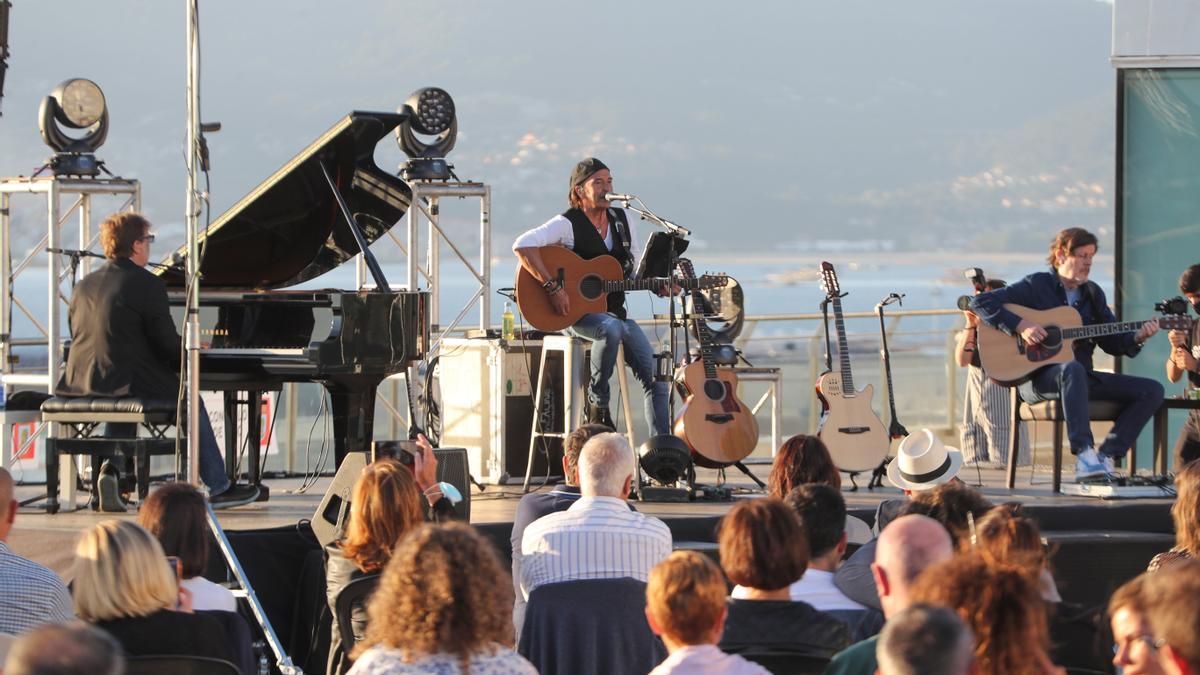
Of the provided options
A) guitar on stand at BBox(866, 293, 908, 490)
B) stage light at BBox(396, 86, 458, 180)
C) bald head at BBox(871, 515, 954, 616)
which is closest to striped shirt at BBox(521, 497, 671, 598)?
bald head at BBox(871, 515, 954, 616)

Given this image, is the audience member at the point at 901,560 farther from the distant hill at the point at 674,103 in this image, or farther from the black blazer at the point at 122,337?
the distant hill at the point at 674,103

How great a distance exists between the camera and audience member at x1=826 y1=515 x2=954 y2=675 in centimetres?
303

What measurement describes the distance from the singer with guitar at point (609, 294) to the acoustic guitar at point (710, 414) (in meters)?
0.21

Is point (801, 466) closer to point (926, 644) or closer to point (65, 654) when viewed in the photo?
point (926, 644)

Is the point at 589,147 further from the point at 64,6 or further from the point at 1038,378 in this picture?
the point at 1038,378

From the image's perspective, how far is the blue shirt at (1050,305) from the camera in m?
7.10

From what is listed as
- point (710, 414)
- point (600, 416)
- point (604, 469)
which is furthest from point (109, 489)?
point (604, 469)

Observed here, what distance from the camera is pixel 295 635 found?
216 inches

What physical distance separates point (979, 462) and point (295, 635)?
5312 mm

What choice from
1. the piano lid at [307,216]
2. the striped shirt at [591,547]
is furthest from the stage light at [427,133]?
the striped shirt at [591,547]

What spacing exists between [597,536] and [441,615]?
1.11 m

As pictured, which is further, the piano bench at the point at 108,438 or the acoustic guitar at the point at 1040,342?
the acoustic guitar at the point at 1040,342

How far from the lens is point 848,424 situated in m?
7.30

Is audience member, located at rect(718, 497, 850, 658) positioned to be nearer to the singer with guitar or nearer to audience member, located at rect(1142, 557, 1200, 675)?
audience member, located at rect(1142, 557, 1200, 675)
